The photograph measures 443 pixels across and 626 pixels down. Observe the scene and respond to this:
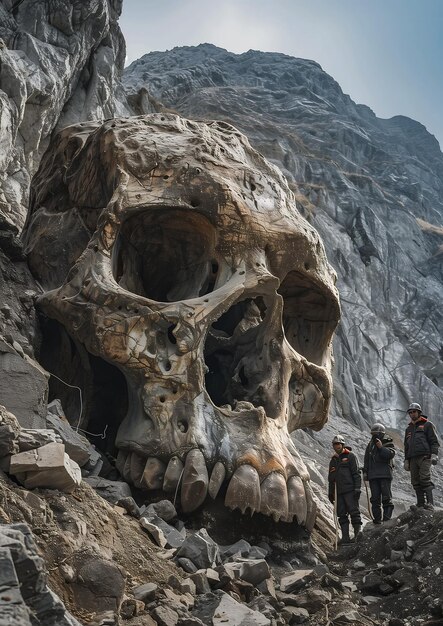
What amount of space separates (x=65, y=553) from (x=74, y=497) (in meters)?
1.03

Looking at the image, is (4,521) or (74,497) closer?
(4,521)

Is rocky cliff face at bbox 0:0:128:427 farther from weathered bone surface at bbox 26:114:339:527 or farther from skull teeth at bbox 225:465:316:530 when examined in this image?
skull teeth at bbox 225:465:316:530

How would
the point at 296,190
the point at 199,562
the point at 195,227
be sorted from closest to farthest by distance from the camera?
the point at 199,562 → the point at 195,227 → the point at 296,190

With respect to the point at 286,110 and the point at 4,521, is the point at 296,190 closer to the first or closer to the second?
the point at 286,110

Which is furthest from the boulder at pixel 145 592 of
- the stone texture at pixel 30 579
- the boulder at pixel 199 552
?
the stone texture at pixel 30 579

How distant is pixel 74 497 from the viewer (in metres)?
4.81

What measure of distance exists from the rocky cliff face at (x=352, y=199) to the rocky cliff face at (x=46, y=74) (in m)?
4.71

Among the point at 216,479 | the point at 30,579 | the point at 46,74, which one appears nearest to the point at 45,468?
the point at 30,579

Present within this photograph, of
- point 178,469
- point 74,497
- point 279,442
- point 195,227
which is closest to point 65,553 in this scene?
point 74,497

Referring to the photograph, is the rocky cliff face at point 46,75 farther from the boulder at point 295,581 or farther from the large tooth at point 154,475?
the boulder at point 295,581

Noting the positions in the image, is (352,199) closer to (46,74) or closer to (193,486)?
(46,74)

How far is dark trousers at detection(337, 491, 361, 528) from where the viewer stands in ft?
28.7

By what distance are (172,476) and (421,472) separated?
307 centimetres

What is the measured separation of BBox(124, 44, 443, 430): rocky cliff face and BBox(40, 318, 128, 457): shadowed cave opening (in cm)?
2294
